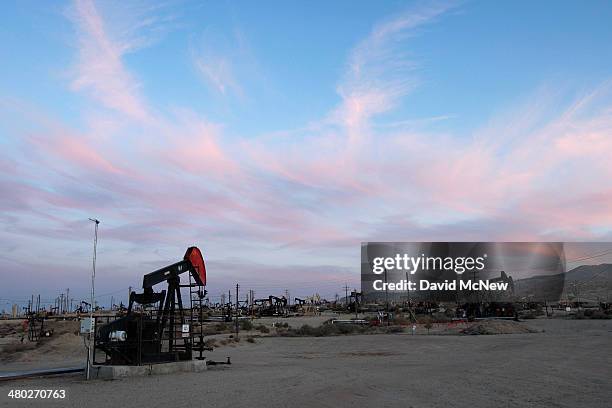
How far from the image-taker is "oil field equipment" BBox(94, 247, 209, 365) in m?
15.7

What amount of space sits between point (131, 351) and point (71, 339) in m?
17.2

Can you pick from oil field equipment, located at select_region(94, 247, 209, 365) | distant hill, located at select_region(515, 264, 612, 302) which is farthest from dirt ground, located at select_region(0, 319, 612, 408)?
distant hill, located at select_region(515, 264, 612, 302)

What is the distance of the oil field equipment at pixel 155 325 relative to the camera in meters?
15.7

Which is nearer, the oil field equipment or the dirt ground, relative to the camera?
the dirt ground

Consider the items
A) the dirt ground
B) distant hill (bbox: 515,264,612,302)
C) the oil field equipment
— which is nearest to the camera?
the dirt ground

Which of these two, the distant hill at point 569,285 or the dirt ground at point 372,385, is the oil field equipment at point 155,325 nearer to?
the dirt ground at point 372,385

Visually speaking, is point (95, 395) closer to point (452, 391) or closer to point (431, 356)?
point (452, 391)

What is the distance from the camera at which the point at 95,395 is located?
12.5 metres

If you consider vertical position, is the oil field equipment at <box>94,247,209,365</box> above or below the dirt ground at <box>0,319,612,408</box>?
above

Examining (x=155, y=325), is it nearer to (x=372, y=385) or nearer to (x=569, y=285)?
(x=372, y=385)

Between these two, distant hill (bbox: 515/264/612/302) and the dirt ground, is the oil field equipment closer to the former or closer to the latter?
Answer: the dirt ground

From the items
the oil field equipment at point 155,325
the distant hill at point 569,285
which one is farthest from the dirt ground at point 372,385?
the distant hill at point 569,285

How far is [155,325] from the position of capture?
16234 millimetres

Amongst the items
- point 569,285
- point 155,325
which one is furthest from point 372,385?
point 569,285
